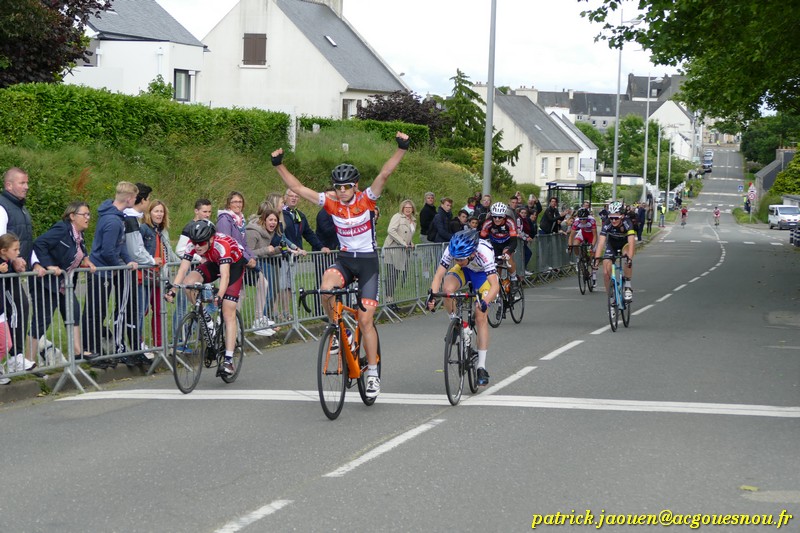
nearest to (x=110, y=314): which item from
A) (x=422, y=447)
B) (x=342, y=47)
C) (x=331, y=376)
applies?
(x=331, y=376)

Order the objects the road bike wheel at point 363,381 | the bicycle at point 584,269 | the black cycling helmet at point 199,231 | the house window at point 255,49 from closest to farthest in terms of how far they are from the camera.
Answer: the road bike wheel at point 363,381, the black cycling helmet at point 199,231, the bicycle at point 584,269, the house window at point 255,49

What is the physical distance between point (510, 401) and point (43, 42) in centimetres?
2031

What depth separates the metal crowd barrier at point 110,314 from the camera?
34.8 feet

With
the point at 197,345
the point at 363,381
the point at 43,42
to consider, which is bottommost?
the point at 363,381

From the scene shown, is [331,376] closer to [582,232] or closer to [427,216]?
[427,216]

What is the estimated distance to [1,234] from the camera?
10.7 m

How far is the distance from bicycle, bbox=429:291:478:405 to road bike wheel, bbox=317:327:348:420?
2.96ft

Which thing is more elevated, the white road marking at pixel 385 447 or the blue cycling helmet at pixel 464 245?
the blue cycling helmet at pixel 464 245

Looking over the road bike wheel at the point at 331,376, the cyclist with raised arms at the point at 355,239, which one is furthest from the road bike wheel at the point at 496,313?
the road bike wheel at the point at 331,376

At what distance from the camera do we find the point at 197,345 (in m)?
10.7

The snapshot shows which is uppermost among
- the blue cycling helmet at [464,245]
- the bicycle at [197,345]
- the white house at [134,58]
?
the white house at [134,58]

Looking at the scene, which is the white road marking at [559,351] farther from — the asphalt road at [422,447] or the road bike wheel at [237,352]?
the road bike wheel at [237,352]

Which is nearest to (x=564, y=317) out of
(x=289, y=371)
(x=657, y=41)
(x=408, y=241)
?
(x=408, y=241)

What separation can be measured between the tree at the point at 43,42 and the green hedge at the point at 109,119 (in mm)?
1195
